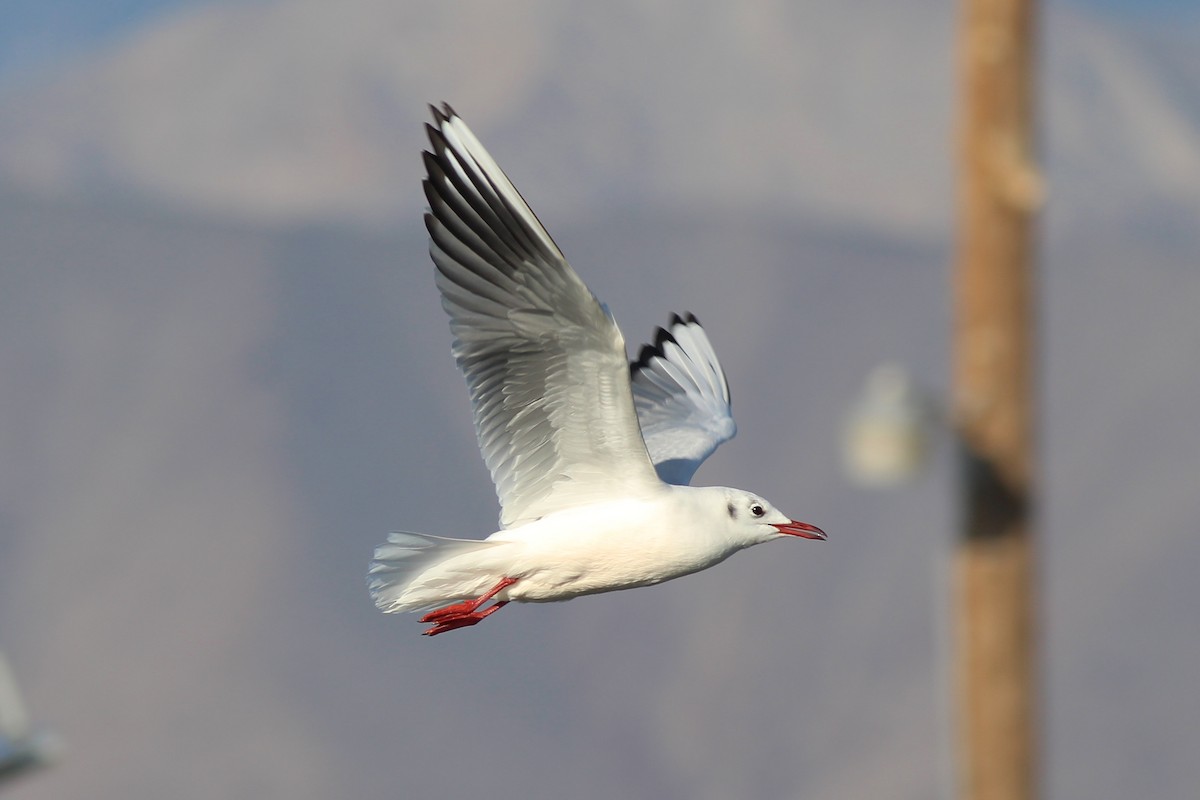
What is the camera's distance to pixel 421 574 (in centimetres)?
554

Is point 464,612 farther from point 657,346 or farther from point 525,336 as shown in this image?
point 657,346

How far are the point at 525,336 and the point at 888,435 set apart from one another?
1.48m

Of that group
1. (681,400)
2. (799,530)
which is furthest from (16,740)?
(681,400)

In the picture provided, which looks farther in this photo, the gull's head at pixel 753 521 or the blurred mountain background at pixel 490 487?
the blurred mountain background at pixel 490 487

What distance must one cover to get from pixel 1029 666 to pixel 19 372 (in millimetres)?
106147

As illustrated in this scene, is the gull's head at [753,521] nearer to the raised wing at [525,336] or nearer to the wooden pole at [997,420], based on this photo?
the raised wing at [525,336]

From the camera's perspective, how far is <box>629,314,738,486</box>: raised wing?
21.1 ft

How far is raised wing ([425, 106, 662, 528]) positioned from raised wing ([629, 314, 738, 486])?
883mm

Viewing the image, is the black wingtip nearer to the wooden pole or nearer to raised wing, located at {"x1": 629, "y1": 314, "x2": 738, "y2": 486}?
raised wing, located at {"x1": 629, "y1": 314, "x2": 738, "y2": 486}

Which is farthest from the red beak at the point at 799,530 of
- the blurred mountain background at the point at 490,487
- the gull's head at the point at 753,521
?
the blurred mountain background at the point at 490,487

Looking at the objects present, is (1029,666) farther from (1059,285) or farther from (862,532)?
(1059,285)

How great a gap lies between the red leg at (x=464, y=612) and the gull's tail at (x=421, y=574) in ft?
0.09

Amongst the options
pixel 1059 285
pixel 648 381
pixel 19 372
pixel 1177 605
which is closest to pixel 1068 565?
pixel 1177 605

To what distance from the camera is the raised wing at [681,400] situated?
6.45 m
